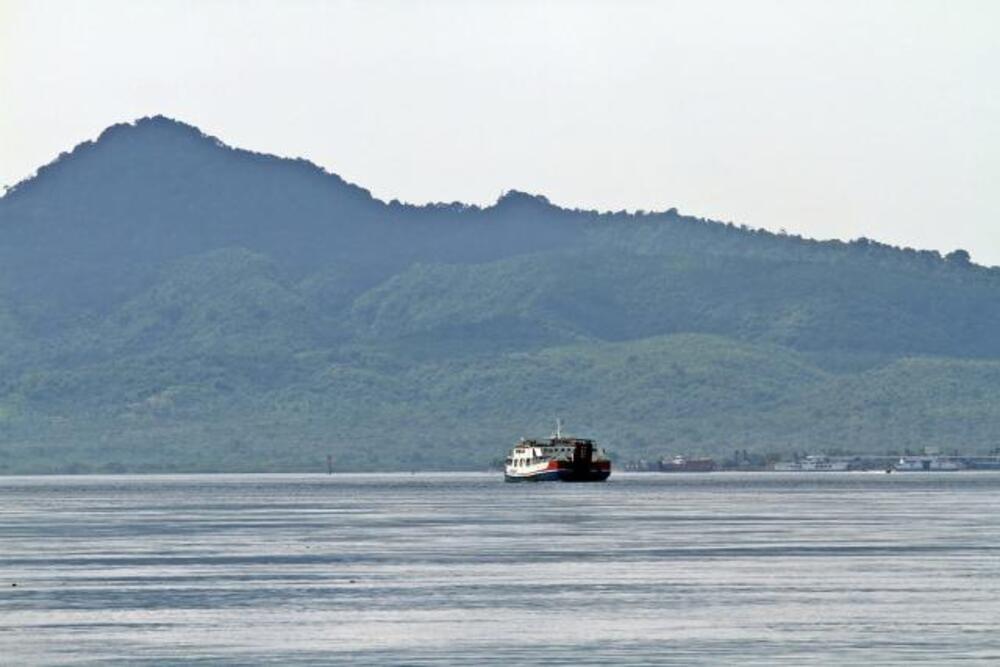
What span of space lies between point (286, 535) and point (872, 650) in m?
77.8

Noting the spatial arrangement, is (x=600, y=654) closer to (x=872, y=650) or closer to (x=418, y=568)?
(x=872, y=650)

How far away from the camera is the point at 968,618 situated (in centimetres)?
8062

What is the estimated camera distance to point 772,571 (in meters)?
104

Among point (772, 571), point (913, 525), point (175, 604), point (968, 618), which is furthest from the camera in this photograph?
point (913, 525)

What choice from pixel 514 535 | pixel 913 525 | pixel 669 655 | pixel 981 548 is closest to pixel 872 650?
pixel 669 655

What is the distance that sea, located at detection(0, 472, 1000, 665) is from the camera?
239ft

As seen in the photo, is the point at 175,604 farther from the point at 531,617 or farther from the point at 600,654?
the point at 600,654

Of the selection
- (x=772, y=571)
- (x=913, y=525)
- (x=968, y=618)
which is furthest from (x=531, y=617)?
(x=913, y=525)

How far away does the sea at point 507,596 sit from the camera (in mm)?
72938

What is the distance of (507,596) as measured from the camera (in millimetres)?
91688

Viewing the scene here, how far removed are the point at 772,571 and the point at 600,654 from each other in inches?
1339

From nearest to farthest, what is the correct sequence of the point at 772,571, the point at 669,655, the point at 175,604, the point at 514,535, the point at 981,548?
the point at 669,655 < the point at 175,604 < the point at 772,571 < the point at 981,548 < the point at 514,535

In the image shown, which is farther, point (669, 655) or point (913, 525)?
point (913, 525)

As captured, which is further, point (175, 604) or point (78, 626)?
point (175, 604)
